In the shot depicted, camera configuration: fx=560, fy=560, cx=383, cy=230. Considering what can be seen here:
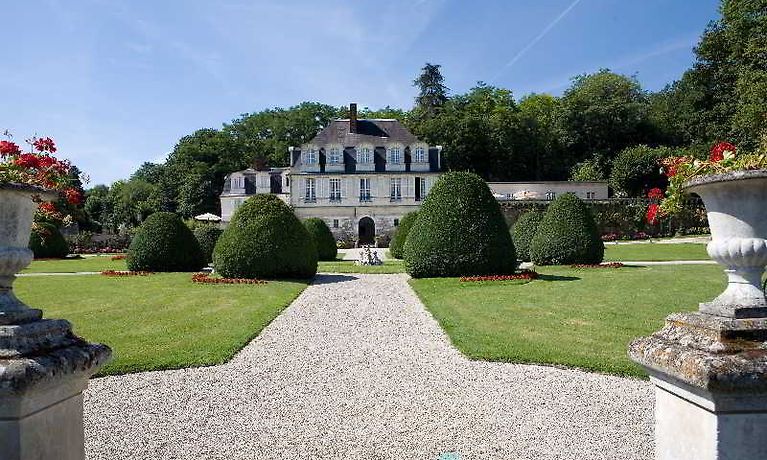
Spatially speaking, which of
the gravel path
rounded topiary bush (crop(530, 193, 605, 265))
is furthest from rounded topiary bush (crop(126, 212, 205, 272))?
the gravel path

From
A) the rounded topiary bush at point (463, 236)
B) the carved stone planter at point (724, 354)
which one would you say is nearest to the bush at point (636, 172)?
the rounded topiary bush at point (463, 236)

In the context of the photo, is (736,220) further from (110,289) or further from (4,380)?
(110,289)

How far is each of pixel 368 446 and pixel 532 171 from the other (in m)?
54.4

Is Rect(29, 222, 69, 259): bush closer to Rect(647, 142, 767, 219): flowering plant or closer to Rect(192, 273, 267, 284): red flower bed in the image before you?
Rect(192, 273, 267, 284): red flower bed

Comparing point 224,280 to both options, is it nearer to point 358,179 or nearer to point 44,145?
point 44,145

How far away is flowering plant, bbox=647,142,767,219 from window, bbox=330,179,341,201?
38490 millimetres

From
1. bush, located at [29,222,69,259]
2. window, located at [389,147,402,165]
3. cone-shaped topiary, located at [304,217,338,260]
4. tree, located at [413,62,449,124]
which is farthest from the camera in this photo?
tree, located at [413,62,449,124]

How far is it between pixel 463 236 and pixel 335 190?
87.1 ft

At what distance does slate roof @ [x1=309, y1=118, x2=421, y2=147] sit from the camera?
42.1m

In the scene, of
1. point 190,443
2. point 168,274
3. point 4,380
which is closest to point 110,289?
point 168,274

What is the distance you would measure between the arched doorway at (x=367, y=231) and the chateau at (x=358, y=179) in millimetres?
155

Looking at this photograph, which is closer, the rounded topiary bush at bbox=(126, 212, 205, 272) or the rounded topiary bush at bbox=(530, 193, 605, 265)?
the rounded topiary bush at bbox=(530, 193, 605, 265)

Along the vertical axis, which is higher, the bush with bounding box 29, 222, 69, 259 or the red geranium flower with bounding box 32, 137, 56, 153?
the red geranium flower with bounding box 32, 137, 56, 153

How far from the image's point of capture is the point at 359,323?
1009 cm
